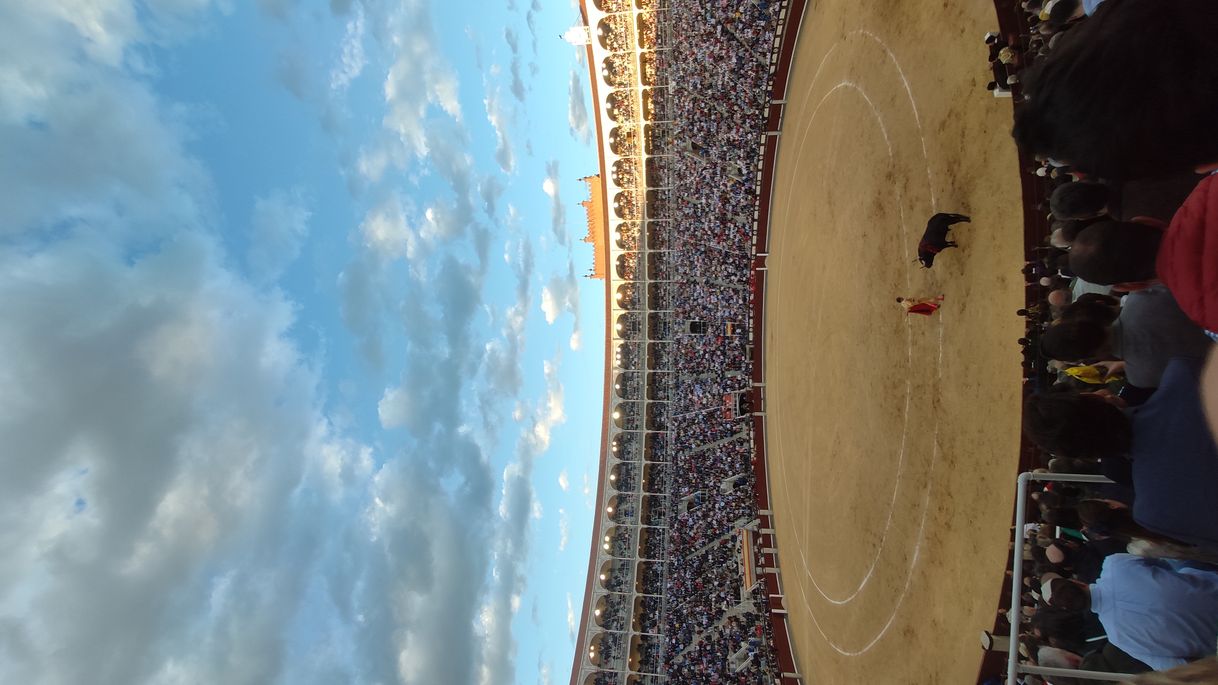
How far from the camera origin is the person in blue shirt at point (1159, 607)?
213 inches

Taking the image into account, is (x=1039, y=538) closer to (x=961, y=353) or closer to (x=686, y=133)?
(x=961, y=353)

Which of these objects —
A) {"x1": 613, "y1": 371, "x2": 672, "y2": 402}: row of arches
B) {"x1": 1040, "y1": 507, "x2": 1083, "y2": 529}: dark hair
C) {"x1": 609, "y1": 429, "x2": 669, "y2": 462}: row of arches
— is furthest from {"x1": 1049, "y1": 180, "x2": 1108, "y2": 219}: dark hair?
{"x1": 609, "y1": 429, "x2": 669, "y2": 462}: row of arches

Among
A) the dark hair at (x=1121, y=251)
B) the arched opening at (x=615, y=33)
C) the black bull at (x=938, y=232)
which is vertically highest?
the arched opening at (x=615, y=33)

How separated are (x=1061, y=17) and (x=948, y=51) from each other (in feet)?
12.3

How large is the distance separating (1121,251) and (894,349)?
9.52 meters

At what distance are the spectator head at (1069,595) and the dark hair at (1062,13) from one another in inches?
323

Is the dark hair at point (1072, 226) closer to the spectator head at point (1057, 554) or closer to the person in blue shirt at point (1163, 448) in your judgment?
the person in blue shirt at point (1163, 448)

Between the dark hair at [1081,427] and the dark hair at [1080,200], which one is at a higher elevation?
the dark hair at [1080,200]

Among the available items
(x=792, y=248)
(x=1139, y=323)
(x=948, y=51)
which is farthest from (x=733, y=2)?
(x=1139, y=323)

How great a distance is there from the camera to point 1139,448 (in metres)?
5.66

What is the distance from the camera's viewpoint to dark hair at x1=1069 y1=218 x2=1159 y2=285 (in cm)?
611

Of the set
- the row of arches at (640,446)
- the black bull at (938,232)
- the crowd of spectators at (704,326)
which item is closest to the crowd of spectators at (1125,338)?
the black bull at (938,232)

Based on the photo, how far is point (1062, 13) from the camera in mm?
9570

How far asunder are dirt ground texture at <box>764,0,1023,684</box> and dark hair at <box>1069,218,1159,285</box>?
16.1 ft
